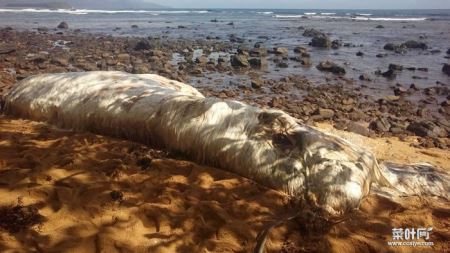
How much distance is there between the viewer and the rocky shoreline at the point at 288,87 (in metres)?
9.45

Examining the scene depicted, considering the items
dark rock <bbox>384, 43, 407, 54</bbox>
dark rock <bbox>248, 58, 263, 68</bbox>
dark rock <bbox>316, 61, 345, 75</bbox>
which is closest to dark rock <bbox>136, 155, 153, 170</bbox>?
dark rock <bbox>316, 61, 345, 75</bbox>

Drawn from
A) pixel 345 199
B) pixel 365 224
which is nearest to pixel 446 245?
pixel 365 224

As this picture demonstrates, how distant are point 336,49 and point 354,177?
22054mm

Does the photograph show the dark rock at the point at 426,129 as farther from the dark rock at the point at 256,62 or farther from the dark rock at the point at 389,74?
the dark rock at the point at 256,62

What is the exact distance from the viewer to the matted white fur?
15.3 feet

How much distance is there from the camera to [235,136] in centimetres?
518

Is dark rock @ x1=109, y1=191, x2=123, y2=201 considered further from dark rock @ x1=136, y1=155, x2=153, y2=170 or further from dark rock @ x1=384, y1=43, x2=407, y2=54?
dark rock @ x1=384, y1=43, x2=407, y2=54

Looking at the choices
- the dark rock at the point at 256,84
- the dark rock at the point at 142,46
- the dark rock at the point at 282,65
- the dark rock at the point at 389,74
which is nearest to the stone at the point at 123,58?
the dark rock at the point at 142,46

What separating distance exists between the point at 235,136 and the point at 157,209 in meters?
1.51

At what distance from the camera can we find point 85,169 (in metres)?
5.06

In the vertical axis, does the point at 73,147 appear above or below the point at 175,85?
below

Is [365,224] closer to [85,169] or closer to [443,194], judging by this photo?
[443,194]

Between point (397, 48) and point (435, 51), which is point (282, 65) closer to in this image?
point (397, 48)

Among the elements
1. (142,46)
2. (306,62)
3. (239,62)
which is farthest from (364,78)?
(142,46)
